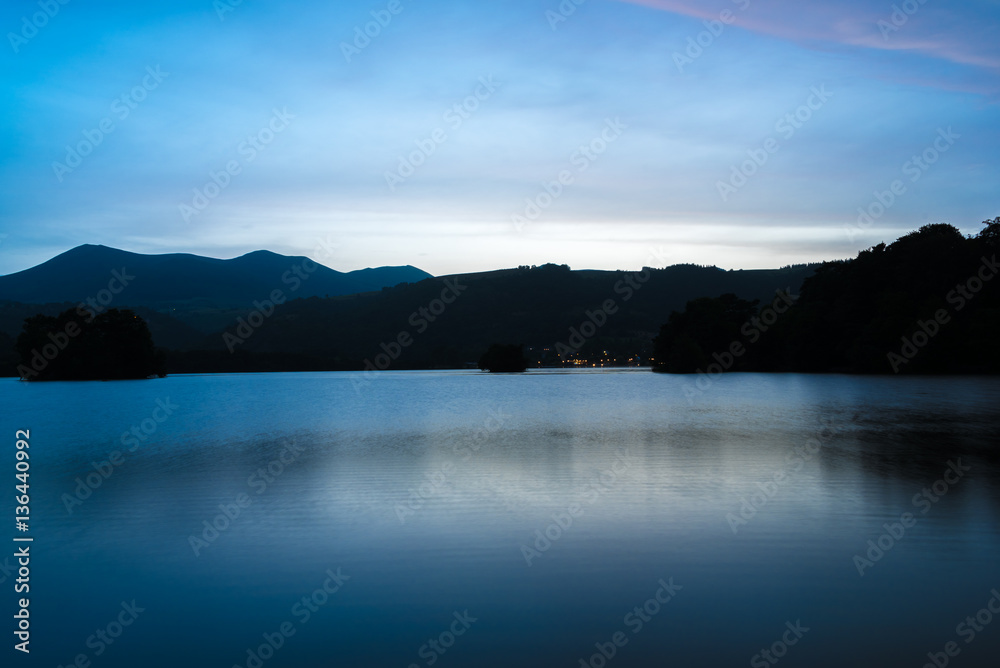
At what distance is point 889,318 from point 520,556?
223 feet

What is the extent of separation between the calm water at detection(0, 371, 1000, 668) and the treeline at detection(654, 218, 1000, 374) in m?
→ 53.6

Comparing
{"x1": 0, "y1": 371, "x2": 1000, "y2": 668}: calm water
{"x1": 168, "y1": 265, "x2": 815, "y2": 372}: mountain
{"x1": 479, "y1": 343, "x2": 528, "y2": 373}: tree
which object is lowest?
{"x1": 0, "y1": 371, "x2": 1000, "y2": 668}: calm water

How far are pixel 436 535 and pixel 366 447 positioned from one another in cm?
971

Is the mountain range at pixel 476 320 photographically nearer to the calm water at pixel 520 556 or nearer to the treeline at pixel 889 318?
the treeline at pixel 889 318

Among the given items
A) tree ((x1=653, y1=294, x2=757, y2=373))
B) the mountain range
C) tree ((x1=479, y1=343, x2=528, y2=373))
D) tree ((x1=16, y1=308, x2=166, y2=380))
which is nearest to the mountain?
the mountain range

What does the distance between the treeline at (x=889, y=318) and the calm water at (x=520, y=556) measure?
5360cm

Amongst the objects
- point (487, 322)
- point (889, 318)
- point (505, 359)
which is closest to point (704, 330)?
point (889, 318)

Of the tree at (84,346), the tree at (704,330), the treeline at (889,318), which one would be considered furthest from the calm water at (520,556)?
the tree at (84,346)

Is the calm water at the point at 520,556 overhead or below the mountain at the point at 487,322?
below

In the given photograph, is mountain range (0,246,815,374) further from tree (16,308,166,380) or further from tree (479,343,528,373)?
tree (16,308,166,380)

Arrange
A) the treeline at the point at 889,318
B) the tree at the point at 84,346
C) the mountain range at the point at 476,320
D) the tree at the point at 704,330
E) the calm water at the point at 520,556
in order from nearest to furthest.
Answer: the calm water at the point at 520,556 → the treeline at the point at 889,318 → the tree at the point at 84,346 → the tree at the point at 704,330 → the mountain range at the point at 476,320

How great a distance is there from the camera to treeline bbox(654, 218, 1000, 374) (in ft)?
207

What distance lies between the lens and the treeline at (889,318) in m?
63.1

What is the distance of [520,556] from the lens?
776 cm
